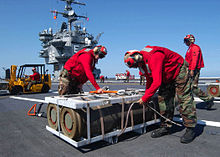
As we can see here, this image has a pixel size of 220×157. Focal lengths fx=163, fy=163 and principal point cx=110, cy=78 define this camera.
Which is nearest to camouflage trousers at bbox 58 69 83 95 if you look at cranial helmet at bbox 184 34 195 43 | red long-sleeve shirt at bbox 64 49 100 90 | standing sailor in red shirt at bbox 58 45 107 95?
standing sailor in red shirt at bbox 58 45 107 95

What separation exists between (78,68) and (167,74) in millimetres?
2045

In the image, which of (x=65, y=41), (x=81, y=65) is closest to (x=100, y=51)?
(x=81, y=65)

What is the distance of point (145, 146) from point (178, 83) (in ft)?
4.03

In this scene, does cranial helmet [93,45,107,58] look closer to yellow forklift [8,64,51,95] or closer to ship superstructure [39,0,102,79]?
yellow forklift [8,64,51,95]

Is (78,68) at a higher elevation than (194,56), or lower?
lower

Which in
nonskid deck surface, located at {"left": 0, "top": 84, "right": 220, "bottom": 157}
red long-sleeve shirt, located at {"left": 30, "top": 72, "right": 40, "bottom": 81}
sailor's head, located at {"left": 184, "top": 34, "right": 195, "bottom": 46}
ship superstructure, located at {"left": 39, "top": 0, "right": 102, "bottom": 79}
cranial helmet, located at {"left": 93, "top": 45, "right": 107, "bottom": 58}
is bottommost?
nonskid deck surface, located at {"left": 0, "top": 84, "right": 220, "bottom": 157}

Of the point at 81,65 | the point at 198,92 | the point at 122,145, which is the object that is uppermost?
the point at 81,65

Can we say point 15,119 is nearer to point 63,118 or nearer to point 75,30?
point 63,118

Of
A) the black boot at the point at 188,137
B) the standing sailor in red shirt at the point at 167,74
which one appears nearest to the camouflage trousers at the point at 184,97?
the standing sailor in red shirt at the point at 167,74

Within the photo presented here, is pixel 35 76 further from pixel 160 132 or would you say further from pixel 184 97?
pixel 184 97

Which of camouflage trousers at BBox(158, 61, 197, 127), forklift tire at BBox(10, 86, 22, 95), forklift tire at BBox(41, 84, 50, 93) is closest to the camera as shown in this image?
camouflage trousers at BBox(158, 61, 197, 127)

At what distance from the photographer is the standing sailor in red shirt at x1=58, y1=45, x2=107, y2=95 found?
348 cm

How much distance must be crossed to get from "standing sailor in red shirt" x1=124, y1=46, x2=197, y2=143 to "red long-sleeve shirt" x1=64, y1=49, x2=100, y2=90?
38.5 inches

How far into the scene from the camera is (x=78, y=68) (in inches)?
153
